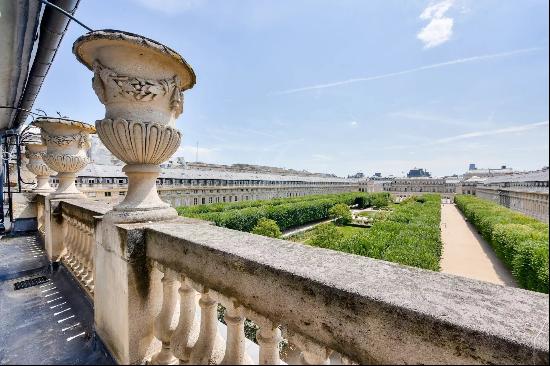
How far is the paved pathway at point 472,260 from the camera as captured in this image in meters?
18.1

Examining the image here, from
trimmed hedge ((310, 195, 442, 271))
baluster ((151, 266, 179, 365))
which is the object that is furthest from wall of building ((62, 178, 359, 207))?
baluster ((151, 266, 179, 365))

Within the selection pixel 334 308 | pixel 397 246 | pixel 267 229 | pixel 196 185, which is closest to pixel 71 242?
pixel 334 308

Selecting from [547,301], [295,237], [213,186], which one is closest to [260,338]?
[547,301]

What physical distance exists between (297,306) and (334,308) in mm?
206

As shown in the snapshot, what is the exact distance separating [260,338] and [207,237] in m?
0.79

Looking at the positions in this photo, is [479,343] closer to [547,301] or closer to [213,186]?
[547,301]

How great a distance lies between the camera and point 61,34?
4.64 metres

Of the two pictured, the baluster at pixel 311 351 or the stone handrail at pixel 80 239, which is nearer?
the baluster at pixel 311 351

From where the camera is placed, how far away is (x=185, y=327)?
6.52ft

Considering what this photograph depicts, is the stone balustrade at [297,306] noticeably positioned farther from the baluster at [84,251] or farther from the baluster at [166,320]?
the baluster at [84,251]

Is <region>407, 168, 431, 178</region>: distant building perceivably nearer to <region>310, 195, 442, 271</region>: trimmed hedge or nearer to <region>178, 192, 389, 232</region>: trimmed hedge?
<region>178, 192, 389, 232</region>: trimmed hedge

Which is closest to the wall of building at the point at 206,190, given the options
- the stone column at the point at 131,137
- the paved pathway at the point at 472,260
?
the stone column at the point at 131,137

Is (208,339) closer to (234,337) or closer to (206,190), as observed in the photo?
(234,337)

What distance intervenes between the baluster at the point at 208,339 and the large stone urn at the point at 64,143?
4294 mm
